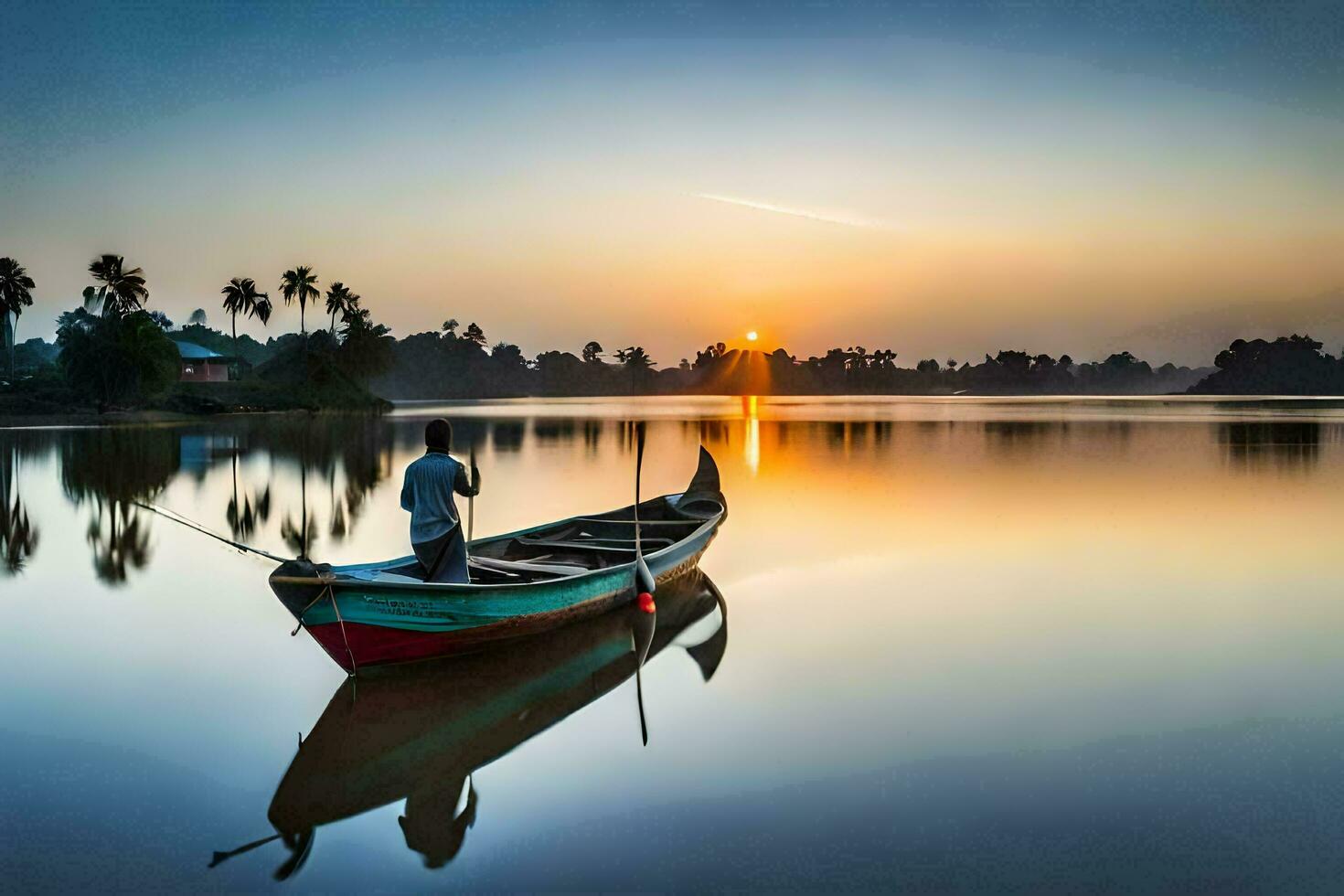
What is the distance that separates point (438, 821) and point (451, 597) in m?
2.56

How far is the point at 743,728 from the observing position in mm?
7551

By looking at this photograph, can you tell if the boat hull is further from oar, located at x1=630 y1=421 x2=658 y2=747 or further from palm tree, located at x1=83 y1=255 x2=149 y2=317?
palm tree, located at x1=83 y1=255 x2=149 y2=317

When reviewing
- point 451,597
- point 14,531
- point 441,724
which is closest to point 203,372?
point 14,531

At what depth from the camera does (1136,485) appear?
25.7 metres

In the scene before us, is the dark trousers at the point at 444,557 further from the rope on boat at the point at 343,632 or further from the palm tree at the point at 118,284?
the palm tree at the point at 118,284

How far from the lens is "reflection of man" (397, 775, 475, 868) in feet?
18.2

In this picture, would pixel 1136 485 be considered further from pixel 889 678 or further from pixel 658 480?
pixel 889 678

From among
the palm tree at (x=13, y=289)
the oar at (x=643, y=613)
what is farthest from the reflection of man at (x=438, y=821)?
the palm tree at (x=13, y=289)

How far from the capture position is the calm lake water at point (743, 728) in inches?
214

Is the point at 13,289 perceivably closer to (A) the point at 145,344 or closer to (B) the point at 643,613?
(A) the point at 145,344

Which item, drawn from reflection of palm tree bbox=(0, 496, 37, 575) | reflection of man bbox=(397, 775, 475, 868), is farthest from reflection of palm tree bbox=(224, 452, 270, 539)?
reflection of man bbox=(397, 775, 475, 868)

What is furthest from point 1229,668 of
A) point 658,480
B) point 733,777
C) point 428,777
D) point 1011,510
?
point 658,480

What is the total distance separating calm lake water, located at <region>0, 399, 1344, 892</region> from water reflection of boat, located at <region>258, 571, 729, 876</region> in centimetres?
3

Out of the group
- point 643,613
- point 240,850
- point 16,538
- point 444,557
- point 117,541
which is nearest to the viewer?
point 240,850
